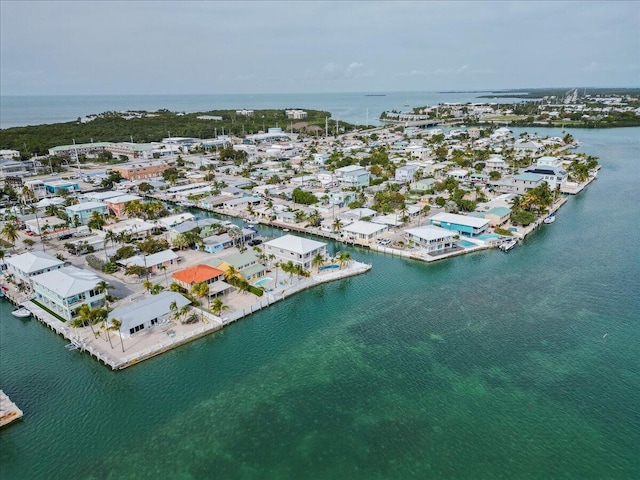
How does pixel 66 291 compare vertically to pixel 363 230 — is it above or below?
above

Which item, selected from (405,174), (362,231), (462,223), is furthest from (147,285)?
(405,174)

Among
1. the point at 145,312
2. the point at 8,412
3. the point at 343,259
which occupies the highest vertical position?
the point at 343,259

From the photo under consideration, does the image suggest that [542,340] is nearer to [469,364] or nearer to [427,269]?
[469,364]

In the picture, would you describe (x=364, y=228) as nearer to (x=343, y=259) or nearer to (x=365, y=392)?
(x=343, y=259)

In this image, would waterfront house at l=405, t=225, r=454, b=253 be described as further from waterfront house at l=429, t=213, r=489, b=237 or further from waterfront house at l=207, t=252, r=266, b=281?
waterfront house at l=207, t=252, r=266, b=281

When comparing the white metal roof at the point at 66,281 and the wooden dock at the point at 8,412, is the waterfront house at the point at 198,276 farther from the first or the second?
the wooden dock at the point at 8,412

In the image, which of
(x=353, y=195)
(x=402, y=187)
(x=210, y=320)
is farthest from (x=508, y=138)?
(x=210, y=320)

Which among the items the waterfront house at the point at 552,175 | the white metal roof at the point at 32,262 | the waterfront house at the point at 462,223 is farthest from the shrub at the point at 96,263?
the waterfront house at the point at 552,175
